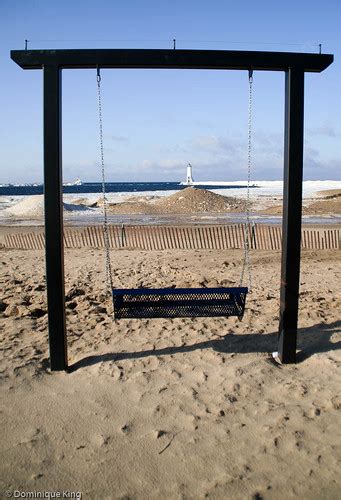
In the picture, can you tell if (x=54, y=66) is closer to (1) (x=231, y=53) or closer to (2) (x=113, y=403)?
(1) (x=231, y=53)

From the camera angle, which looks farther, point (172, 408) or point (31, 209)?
point (31, 209)

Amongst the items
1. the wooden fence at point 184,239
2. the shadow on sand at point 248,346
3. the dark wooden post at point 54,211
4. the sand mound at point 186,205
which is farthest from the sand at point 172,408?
the sand mound at point 186,205

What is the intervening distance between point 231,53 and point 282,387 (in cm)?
334

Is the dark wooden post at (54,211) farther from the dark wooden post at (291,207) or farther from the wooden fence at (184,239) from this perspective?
the wooden fence at (184,239)

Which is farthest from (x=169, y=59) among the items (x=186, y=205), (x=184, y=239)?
(x=186, y=205)

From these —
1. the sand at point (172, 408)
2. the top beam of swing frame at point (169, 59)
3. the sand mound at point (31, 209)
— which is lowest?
the sand at point (172, 408)

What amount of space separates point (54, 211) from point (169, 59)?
1.90 metres

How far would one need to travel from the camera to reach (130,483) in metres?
3.46

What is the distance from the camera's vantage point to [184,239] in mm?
15062

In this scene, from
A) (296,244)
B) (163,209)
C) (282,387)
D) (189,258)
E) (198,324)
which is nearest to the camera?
(282,387)

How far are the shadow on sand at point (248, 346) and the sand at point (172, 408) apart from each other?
13 millimetres

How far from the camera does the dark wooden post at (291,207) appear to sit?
16.2ft

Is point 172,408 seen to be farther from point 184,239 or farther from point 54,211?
point 184,239

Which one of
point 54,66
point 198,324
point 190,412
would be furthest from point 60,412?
point 54,66
